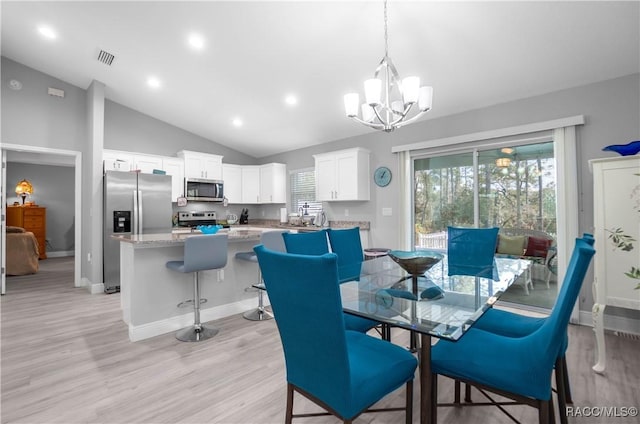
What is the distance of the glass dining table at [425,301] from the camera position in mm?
1252

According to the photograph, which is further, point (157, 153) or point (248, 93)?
point (157, 153)

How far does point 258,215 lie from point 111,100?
11.3 feet

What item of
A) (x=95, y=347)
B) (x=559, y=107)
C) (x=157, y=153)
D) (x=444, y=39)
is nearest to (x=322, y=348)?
(x=95, y=347)

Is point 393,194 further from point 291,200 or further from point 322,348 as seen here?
point 322,348

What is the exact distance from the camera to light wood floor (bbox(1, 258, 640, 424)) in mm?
1813

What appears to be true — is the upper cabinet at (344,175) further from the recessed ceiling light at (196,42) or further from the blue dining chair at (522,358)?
the blue dining chair at (522,358)

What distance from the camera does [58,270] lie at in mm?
6172

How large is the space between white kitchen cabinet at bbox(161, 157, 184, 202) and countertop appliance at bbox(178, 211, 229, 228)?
0.42 metres

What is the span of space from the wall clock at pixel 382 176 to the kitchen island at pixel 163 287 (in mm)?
2236

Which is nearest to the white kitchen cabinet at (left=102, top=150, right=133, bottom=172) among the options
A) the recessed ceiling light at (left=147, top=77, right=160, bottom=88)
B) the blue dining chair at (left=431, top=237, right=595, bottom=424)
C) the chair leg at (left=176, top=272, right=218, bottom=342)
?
Result: the recessed ceiling light at (left=147, top=77, right=160, bottom=88)

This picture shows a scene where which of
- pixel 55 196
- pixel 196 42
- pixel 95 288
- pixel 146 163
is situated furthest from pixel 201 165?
pixel 55 196

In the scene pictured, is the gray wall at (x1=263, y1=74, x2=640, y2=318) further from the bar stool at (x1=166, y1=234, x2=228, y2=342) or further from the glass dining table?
the bar stool at (x1=166, y1=234, x2=228, y2=342)

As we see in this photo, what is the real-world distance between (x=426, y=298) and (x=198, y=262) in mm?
2034

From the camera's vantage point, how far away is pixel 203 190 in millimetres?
5871
